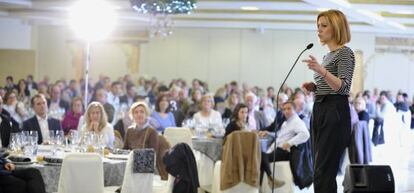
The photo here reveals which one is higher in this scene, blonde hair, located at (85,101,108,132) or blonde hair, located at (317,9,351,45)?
blonde hair, located at (317,9,351,45)

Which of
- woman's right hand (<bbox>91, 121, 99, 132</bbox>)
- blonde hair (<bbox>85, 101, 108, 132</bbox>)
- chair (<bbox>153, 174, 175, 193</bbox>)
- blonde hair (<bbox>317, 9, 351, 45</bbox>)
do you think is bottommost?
chair (<bbox>153, 174, 175, 193</bbox>)

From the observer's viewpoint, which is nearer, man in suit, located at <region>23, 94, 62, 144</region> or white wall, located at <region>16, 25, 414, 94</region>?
man in suit, located at <region>23, 94, 62, 144</region>

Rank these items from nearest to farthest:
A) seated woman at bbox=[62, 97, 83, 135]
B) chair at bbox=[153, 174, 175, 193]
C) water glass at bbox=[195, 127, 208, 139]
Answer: chair at bbox=[153, 174, 175, 193] → water glass at bbox=[195, 127, 208, 139] → seated woman at bbox=[62, 97, 83, 135]

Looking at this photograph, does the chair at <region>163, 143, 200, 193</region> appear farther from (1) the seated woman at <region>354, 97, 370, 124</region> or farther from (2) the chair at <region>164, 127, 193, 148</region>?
(1) the seated woman at <region>354, 97, 370, 124</region>

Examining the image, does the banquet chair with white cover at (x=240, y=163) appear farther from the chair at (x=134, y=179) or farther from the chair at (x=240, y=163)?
the chair at (x=134, y=179)

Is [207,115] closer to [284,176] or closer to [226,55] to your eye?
[284,176]

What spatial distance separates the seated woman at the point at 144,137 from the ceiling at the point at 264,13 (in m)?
4.64

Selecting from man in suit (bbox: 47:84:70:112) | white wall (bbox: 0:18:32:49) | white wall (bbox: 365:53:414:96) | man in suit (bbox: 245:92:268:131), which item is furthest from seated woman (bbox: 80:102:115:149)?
white wall (bbox: 365:53:414:96)

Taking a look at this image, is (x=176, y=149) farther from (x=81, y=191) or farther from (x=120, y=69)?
(x=120, y=69)

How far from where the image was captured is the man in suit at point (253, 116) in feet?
31.6

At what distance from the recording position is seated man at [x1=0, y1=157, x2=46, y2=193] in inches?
224

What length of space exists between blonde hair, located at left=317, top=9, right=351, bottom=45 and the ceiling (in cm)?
744

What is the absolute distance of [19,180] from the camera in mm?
5762

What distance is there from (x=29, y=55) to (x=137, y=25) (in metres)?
3.38
